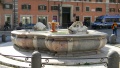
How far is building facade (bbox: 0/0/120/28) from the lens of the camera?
42094 millimetres

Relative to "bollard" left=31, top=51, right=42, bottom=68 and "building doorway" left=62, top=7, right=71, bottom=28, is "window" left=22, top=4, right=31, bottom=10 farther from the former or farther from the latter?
"bollard" left=31, top=51, right=42, bottom=68

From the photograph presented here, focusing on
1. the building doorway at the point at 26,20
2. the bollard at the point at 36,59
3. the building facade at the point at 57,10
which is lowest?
the bollard at the point at 36,59

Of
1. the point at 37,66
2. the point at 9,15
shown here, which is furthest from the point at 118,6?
the point at 37,66

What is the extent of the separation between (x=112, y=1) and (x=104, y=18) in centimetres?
831

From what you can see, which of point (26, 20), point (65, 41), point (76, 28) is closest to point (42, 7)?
point (26, 20)

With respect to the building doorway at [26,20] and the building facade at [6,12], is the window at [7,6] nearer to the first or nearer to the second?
the building facade at [6,12]

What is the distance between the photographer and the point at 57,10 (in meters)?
45.3

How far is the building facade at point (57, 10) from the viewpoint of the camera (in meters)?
42.1

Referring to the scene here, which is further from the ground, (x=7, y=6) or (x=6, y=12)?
(x=7, y=6)

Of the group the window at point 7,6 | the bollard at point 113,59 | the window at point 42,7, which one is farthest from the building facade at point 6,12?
the bollard at point 113,59

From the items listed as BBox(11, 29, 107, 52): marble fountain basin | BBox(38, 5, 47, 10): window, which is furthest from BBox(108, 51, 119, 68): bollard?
BBox(38, 5, 47, 10): window

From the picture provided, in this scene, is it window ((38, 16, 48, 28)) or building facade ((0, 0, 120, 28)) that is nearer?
building facade ((0, 0, 120, 28))

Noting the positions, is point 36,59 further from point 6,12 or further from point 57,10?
point 57,10

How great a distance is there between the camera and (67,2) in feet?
152
